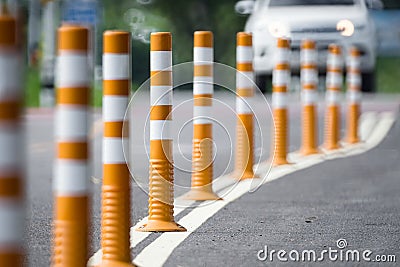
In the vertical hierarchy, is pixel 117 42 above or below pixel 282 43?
above

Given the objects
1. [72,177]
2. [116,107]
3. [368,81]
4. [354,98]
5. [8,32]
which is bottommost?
[368,81]

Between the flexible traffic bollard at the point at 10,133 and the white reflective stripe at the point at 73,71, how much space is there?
94cm

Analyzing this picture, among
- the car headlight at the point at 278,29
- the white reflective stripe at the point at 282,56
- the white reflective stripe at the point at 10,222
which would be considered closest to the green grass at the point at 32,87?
the car headlight at the point at 278,29

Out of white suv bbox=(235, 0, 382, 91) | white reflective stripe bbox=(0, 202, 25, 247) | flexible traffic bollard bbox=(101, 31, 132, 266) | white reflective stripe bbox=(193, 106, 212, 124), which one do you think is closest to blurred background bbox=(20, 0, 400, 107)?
white suv bbox=(235, 0, 382, 91)

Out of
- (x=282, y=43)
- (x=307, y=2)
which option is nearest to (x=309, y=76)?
(x=282, y=43)

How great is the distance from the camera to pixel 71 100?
19.0ft

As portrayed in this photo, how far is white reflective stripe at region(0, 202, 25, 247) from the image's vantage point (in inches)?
191

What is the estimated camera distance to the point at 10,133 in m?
4.80

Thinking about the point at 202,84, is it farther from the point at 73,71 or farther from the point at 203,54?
the point at 73,71

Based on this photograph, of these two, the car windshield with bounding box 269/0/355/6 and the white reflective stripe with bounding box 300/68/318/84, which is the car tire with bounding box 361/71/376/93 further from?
the white reflective stripe with bounding box 300/68/318/84

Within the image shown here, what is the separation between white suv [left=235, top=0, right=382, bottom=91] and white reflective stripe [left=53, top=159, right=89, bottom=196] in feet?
55.2

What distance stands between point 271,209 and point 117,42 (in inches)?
138

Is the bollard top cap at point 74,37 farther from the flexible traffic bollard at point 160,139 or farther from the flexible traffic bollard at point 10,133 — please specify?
the flexible traffic bollard at point 160,139

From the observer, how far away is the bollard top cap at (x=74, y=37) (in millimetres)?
5738
